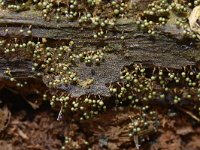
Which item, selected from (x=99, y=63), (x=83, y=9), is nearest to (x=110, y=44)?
(x=99, y=63)

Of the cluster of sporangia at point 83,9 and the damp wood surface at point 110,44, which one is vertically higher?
the cluster of sporangia at point 83,9

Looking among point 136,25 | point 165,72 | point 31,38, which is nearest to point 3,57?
point 31,38

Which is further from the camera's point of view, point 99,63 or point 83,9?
point 99,63

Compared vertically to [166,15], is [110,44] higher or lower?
lower

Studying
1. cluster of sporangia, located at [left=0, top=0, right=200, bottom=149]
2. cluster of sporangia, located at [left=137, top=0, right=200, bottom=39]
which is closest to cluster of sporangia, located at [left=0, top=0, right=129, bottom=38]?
cluster of sporangia, located at [left=0, top=0, right=200, bottom=149]

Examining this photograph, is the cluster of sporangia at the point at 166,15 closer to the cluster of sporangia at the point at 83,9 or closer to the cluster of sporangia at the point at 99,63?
the cluster of sporangia at the point at 99,63

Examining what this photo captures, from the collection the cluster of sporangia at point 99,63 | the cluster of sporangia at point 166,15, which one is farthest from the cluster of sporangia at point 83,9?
the cluster of sporangia at point 166,15

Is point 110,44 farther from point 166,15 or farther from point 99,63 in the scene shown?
point 166,15

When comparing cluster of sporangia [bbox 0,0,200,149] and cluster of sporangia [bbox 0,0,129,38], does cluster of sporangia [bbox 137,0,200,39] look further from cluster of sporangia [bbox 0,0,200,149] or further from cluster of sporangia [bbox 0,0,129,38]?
cluster of sporangia [bbox 0,0,129,38]

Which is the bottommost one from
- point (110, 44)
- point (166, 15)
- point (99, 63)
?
point (99, 63)
